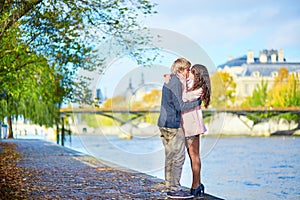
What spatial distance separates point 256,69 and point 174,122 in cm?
7164

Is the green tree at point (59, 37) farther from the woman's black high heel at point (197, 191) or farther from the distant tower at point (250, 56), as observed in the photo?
the distant tower at point (250, 56)

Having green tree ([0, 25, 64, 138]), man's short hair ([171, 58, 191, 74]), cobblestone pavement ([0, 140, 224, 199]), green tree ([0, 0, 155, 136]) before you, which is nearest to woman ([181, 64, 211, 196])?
man's short hair ([171, 58, 191, 74])

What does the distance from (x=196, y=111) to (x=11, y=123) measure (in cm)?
2354

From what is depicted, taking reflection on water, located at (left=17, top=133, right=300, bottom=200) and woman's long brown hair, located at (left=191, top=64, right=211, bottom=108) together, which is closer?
woman's long brown hair, located at (left=191, top=64, right=211, bottom=108)

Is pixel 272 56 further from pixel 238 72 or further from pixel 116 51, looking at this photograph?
pixel 116 51

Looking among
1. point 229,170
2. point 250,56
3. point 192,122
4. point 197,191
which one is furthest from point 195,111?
point 250,56

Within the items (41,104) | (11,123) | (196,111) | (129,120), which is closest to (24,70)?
(129,120)

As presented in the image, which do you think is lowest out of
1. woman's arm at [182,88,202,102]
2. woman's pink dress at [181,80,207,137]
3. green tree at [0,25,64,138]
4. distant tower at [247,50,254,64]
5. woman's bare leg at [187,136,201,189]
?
woman's bare leg at [187,136,201,189]

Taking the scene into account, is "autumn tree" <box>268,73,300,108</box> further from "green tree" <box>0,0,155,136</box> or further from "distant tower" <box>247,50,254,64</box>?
"green tree" <box>0,0,155,136</box>

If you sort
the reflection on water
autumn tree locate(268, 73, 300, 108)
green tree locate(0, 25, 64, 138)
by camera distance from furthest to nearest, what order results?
autumn tree locate(268, 73, 300, 108) < green tree locate(0, 25, 64, 138) < the reflection on water

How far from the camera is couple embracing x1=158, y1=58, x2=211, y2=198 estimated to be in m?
5.29

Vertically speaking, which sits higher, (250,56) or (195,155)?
(250,56)

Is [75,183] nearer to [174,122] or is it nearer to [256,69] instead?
[174,122]

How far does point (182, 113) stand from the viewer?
Answer: 5449 mm
